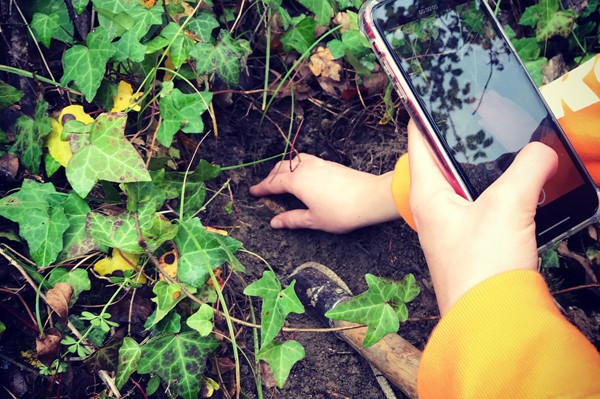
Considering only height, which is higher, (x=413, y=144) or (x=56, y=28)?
(x=56, y=28)

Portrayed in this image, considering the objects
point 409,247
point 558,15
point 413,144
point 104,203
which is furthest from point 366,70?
point 104,203

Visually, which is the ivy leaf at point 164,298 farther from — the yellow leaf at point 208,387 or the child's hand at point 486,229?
the child's hand at point 486,229

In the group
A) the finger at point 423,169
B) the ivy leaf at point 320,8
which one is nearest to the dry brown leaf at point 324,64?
the ivy leaf at point 320,8

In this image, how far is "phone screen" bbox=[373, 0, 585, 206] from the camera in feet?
3.87

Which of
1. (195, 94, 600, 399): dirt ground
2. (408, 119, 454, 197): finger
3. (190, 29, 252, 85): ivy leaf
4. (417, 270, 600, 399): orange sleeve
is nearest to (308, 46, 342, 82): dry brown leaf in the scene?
(195, 94, 600, 399): dirt ground

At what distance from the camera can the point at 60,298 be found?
4.04ft

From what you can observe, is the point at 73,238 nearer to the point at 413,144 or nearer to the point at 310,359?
the point at 310,359

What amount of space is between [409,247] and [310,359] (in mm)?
521

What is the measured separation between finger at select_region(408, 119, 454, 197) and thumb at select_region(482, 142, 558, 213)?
17 cm

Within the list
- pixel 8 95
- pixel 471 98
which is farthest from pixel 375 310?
pixel 8 95

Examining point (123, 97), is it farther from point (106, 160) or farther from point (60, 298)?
point (60, 298)

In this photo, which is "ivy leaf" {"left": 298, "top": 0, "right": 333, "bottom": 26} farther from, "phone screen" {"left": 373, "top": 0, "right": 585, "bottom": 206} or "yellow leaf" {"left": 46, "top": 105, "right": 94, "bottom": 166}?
"yellow leaf" {"left": 46, "top": 105, "right": 94, "bottom": 166}

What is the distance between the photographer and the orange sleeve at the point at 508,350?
799 mm

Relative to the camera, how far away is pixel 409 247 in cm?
171
